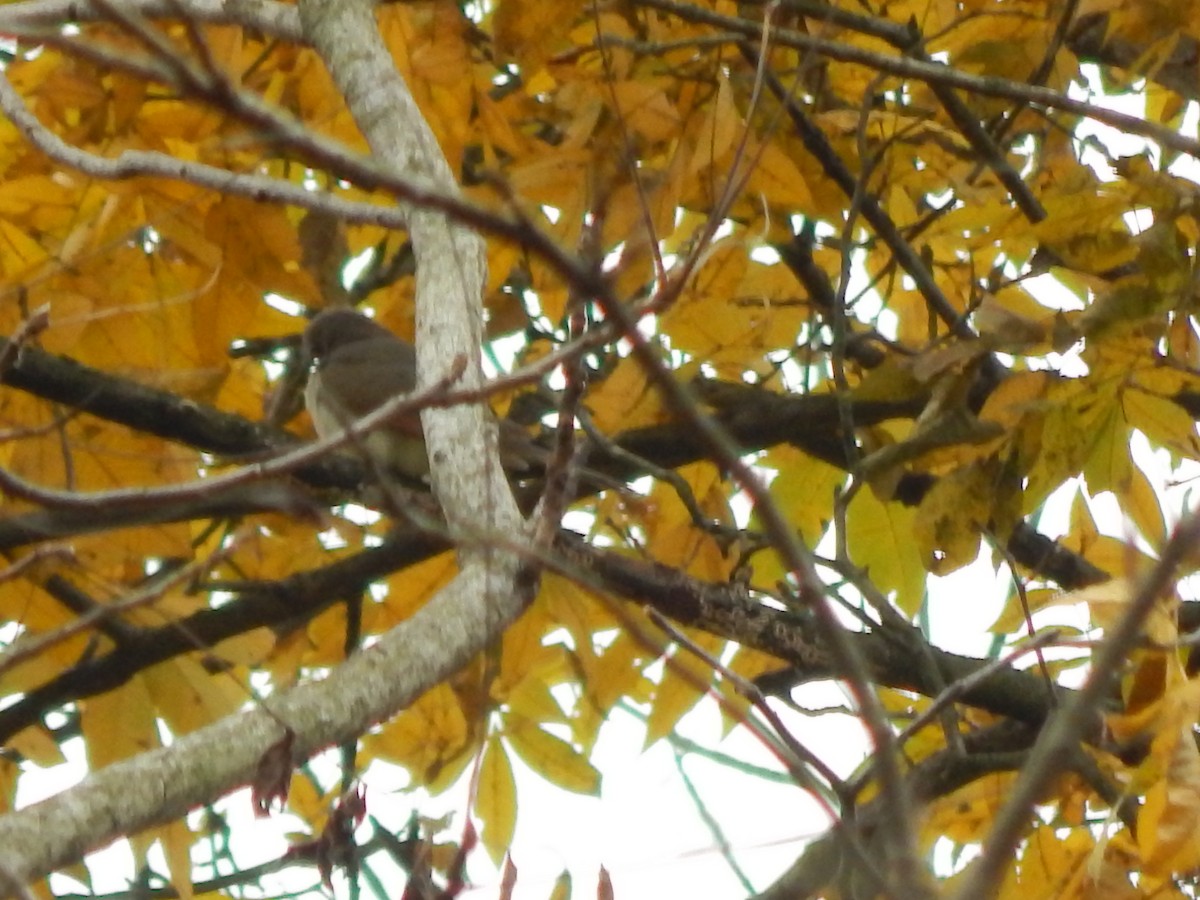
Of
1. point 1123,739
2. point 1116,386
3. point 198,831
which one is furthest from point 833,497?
point 198,831

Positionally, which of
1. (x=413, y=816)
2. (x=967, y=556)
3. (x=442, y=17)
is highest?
(x=442, y=17)

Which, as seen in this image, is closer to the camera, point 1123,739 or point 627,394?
point 1123,739

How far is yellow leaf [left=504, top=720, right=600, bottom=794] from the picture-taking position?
3.00m

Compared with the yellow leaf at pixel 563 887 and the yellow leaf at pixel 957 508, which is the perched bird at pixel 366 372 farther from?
the yellow leaf at pixel 563 887

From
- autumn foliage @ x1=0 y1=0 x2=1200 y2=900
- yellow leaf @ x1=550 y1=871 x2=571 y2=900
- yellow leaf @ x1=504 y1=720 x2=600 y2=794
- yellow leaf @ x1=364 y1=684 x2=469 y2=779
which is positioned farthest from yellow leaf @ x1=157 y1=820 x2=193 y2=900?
yellow leaf @ x1=550 y1=871 x2=571 y2=900

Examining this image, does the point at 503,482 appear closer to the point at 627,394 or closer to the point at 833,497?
the point at 627,394

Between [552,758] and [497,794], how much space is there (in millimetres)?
123

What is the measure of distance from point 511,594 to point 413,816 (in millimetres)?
531

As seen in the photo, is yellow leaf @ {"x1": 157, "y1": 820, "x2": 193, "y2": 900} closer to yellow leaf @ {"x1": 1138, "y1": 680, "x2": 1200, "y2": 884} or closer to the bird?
yellow leaf @ {"x1": 1138, "y1": 680, "x2": 1200, "y2": 884}

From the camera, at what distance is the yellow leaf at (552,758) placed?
3004 millimetres

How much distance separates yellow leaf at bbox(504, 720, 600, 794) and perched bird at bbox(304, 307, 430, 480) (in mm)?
1728

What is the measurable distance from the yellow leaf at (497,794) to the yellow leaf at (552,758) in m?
0.03

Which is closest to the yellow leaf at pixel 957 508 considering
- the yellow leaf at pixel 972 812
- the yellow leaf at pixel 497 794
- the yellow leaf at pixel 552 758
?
the yellow leaf at pixel 972 812

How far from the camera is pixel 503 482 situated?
2.02m
